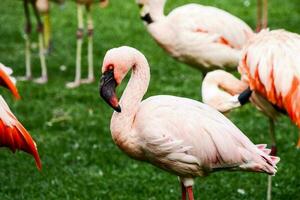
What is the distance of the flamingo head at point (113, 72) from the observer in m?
4.34

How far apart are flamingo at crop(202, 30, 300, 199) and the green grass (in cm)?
69

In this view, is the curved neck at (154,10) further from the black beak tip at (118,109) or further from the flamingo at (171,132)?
the black beak tip at (118,109)

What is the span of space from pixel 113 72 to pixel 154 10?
9.48 feet

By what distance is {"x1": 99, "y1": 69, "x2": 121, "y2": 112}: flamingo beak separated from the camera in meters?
4.34

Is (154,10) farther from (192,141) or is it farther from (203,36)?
(192,141)

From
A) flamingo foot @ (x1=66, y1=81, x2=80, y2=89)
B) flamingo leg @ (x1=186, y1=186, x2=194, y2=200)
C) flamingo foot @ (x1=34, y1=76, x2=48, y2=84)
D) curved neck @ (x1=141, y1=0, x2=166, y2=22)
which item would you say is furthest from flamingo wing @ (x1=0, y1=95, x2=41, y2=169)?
flamingo foot @ (x1=34, y1=76, x2=48, y2=84)

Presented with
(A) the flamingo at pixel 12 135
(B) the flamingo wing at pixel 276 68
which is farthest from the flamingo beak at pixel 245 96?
(A) the flamingo at pixel 12 135

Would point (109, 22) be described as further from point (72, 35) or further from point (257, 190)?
point (257, 190)

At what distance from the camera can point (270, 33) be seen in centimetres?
566

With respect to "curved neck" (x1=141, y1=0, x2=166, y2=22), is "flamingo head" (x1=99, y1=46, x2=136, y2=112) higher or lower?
higher

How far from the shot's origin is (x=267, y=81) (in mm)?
5270

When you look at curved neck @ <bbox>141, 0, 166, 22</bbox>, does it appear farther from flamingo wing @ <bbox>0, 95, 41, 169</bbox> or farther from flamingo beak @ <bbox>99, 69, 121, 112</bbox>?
flamingo beak @ <bbox>99, 69, 121, 112</bbox>

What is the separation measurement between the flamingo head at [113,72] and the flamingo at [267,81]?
1.22m

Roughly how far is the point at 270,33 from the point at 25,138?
1942 mm
